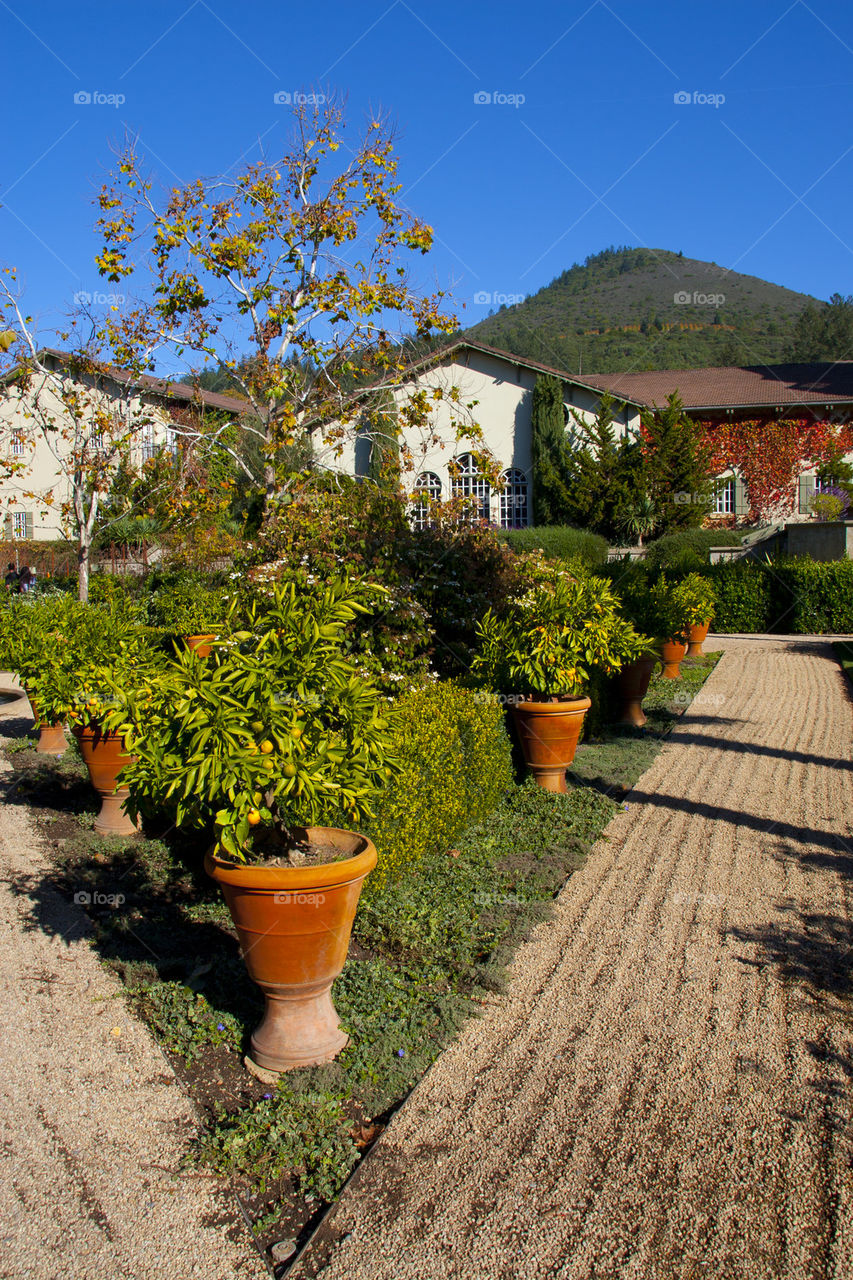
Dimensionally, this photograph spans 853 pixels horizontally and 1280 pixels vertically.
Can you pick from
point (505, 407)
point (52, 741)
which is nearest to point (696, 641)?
point (52, 741)

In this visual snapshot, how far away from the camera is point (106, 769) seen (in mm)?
5988

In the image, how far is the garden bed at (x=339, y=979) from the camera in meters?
2.80

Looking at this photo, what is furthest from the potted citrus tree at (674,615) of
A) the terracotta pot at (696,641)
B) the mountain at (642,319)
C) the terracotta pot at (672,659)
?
the mountain at (642,319)

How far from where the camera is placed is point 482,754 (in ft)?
19.2

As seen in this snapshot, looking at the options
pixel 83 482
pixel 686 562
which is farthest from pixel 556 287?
pixel 83 482

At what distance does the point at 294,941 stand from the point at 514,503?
27137 millimetres

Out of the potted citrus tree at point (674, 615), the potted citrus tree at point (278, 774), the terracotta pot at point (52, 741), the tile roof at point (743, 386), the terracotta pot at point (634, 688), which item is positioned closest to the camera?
the potted citrus tree at point (278, 774)

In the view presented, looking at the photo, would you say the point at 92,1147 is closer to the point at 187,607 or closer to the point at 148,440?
the point at 187,607

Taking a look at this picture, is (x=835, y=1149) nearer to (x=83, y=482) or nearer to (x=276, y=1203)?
(x=276, y=1203)

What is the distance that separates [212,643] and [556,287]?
106075mm

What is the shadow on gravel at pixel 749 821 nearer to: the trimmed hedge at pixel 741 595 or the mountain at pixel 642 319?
the trimmed hedge at pixel 741 595

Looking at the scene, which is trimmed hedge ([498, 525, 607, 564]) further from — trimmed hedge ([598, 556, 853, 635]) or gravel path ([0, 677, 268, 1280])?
gravel path ([0, 677, 268, 1280])

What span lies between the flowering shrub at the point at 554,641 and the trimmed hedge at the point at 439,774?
520 mm

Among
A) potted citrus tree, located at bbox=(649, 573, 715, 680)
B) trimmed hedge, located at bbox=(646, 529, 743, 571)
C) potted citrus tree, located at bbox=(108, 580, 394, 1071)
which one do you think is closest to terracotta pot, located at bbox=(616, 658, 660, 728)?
potted citrus tree, located at bbox=(649, 573, 715, 680)
